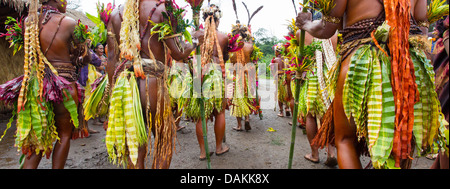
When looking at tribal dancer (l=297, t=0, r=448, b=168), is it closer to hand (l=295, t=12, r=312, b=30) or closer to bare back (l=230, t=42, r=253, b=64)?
hand (l=295, t=12, r=312, b=30)

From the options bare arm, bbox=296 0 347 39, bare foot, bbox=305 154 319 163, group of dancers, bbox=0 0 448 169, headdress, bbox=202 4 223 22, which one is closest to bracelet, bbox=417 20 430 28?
group of dancers, bbox=0 0 448 169

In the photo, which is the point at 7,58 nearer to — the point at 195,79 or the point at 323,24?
the point at 195,79

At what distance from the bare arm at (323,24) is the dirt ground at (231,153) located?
1710 millimetres

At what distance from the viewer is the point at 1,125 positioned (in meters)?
5.48

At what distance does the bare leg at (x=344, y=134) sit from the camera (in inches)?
62.1

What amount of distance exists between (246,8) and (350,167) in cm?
503

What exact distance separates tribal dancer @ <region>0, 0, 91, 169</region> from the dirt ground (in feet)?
1.93

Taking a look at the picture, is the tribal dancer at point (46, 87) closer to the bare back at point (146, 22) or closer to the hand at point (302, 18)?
the bare back at point (146, 22)

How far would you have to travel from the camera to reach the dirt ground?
10.1ft

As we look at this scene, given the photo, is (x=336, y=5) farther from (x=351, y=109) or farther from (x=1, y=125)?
(x=1, y=125)

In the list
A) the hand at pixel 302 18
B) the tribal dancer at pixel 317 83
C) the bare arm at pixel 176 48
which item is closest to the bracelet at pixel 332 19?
the hand at pixel 302 18

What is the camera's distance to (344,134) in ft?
5.33

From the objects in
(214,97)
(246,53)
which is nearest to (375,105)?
(214,97)
